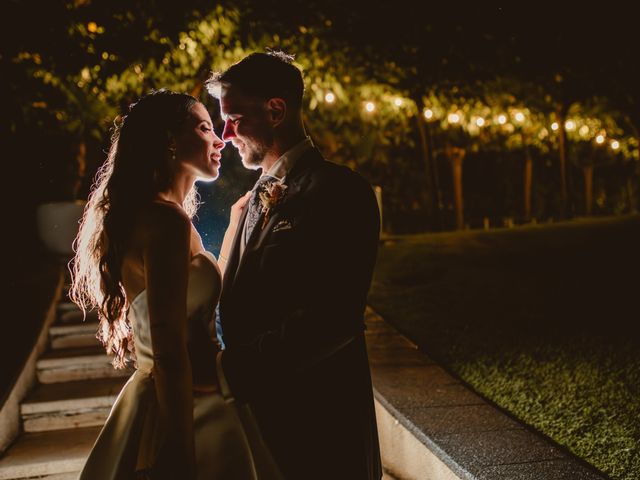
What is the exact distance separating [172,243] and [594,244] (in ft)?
33.5

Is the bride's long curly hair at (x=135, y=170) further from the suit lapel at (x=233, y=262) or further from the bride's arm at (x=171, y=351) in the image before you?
the suit lapel at (x=233, y=262)

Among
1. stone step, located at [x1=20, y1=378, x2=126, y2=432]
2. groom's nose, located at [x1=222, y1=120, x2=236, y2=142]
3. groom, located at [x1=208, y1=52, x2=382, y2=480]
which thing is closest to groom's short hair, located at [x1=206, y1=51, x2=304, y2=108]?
groom, located at [x1=208, y1=52, x2=382, y2=480]

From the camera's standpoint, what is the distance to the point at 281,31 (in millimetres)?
8875

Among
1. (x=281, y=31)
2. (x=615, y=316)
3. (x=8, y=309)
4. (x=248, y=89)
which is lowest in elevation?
(x=615, y=316)

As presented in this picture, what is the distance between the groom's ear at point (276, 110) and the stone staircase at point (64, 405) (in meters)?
3.51

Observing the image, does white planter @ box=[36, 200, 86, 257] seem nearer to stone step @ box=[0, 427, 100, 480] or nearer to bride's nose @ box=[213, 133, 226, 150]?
stone step @ box=[0, 427, 100, 480]

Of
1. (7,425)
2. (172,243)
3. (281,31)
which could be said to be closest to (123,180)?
(172,243)

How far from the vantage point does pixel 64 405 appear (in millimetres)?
5223

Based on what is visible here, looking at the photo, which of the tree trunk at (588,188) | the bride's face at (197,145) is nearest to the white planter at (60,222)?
the bride's face at (197,145)

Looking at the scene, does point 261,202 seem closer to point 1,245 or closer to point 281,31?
point 281,31

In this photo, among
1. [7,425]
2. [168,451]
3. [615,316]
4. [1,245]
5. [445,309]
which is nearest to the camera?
[168,451]

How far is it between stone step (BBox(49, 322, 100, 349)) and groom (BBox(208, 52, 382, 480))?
4791 mm

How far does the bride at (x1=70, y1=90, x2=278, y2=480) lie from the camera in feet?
6.49

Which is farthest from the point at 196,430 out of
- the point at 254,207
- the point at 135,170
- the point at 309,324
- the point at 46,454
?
the point at 46,454
